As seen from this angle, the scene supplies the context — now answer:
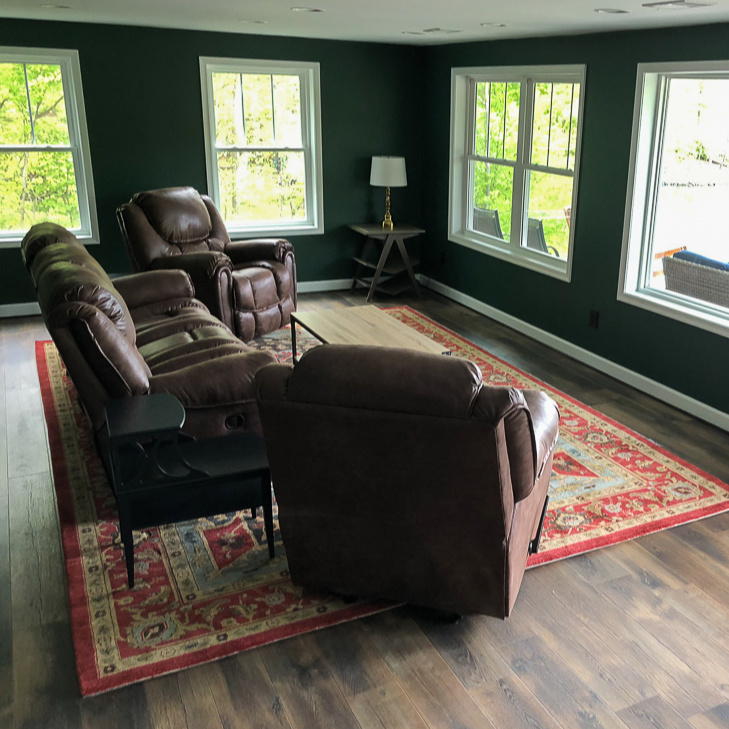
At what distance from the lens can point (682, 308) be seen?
4414 mm

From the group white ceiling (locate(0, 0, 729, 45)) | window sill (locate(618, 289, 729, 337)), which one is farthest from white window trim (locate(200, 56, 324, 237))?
window sill (locate(618, 289, 729, 337))

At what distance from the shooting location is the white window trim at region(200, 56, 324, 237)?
248 inches

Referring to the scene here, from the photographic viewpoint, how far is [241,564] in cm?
289

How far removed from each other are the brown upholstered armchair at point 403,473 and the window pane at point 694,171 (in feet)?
7.95

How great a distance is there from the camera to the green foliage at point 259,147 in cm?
652

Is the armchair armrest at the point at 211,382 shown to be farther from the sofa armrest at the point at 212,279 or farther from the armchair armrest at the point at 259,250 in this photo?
the armchair armrest at the point at 259,250

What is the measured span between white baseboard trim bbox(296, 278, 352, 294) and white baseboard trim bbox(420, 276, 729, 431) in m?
0.97

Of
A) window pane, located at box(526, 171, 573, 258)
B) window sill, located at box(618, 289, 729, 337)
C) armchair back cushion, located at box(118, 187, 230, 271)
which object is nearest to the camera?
window sill, located at box(618, 289, 729, 337)

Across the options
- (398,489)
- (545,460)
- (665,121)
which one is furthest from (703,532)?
(665,121)

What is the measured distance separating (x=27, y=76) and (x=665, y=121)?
15.4 feet

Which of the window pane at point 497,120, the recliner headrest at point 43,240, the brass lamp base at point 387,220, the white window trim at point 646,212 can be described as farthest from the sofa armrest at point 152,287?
the window pane at point 497,120

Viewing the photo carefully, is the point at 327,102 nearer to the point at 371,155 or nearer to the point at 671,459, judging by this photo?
the point at 371,155

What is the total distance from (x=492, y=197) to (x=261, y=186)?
2.09 metres

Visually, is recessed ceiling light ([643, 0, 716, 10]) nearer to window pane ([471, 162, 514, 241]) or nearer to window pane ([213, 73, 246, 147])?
window pane ([471, 162, 514, 241])
